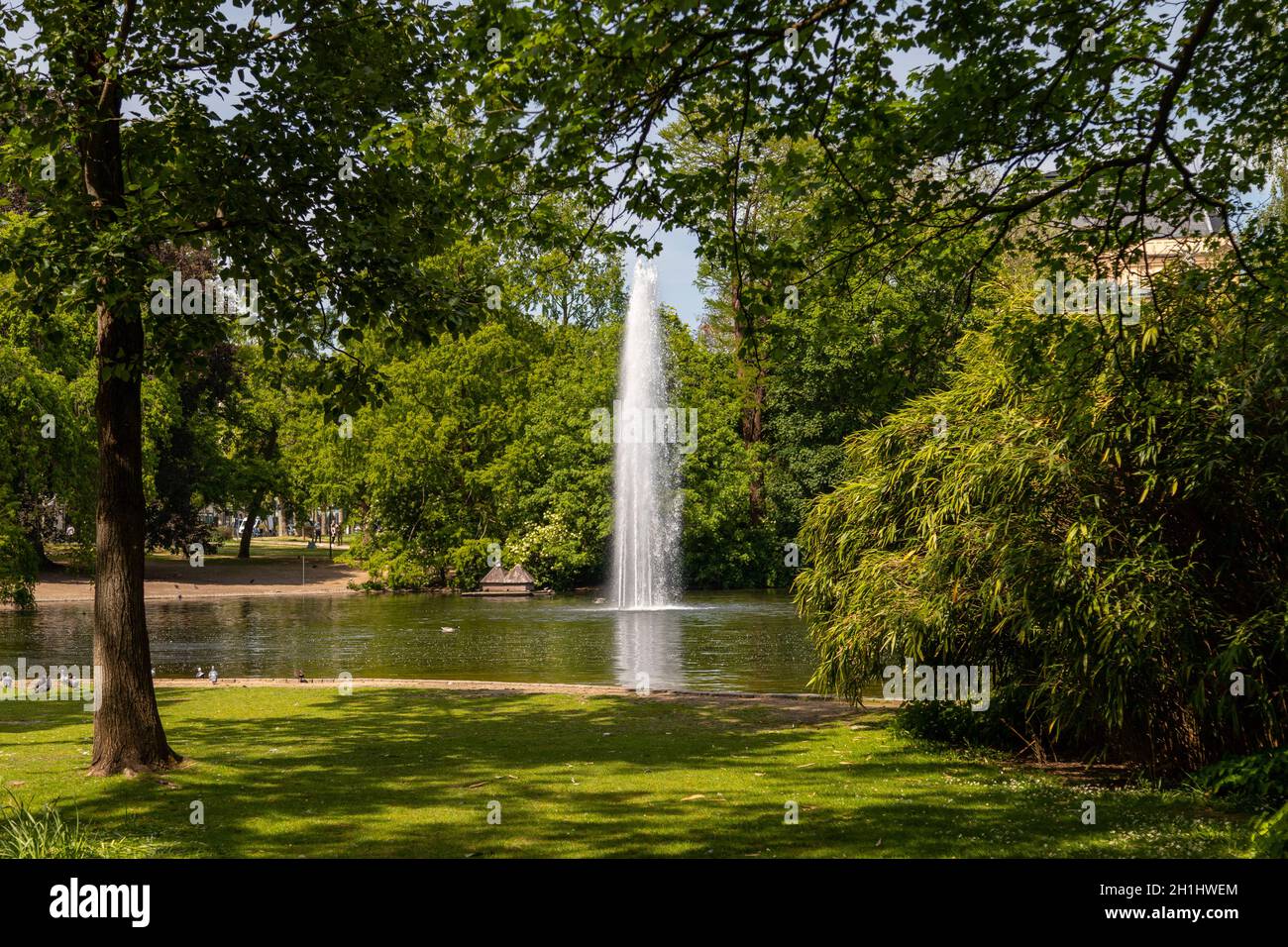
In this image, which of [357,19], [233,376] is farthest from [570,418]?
[357,19]

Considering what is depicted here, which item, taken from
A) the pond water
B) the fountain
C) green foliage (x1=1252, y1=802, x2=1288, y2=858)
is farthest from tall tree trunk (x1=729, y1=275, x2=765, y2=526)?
green foliage (x1=1252, y1=802, x2=1288, y2=858)

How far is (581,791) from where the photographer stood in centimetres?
1028

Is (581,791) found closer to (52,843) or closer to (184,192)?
(52,843)

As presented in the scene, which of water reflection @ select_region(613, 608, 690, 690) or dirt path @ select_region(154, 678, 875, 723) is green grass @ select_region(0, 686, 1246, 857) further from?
water reflection @ select_region(613, 608, 690, 690)

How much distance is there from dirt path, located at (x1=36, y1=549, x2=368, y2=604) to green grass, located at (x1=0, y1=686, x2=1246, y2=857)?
2596cm

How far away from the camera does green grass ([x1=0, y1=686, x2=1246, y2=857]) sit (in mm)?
8406

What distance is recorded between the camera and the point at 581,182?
9039 mm

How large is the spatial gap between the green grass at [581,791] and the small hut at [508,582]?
106ft

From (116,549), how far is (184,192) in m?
3.68

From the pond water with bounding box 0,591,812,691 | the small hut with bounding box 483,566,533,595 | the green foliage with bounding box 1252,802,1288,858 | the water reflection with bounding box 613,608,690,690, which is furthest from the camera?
the small hut with bounding box 483,566,533,595

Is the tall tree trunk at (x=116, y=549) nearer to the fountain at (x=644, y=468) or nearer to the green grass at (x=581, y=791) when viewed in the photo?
the green grass at (x=581, y=791)
